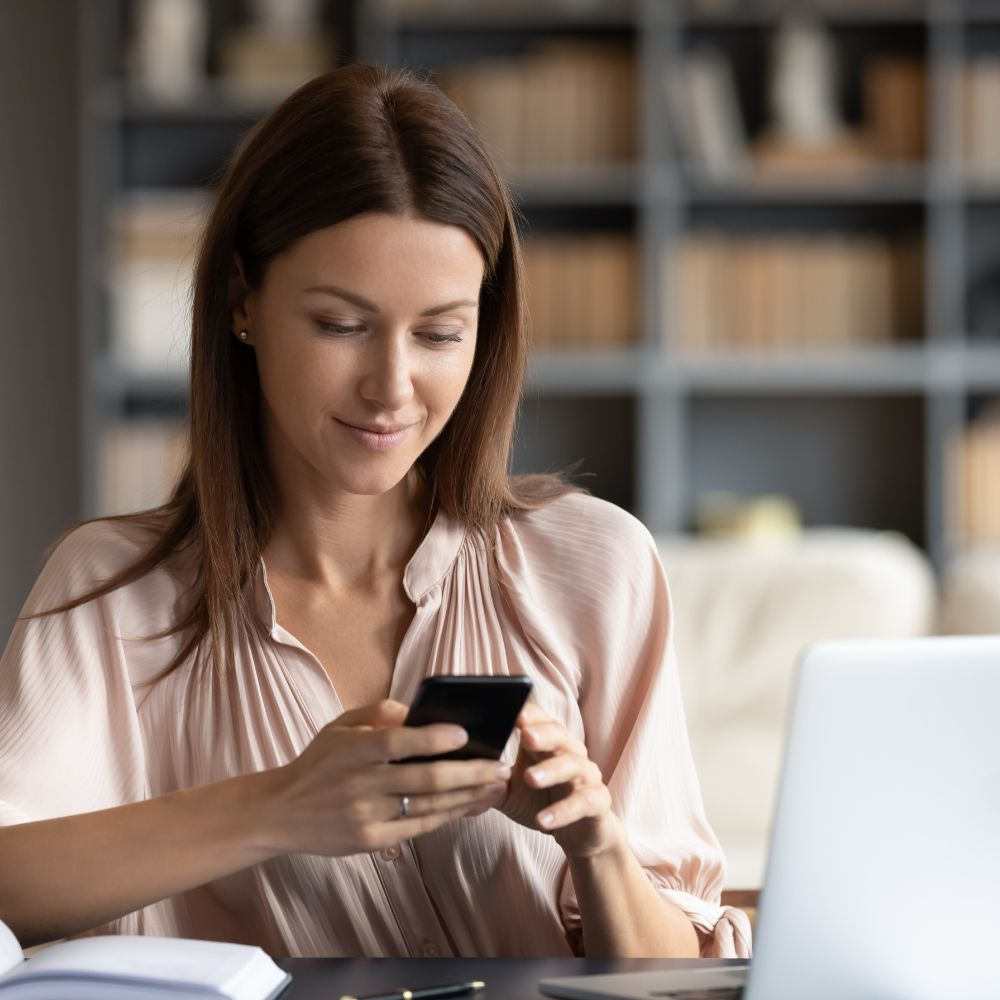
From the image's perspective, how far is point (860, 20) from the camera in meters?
3.89

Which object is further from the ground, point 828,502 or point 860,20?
point 860,20

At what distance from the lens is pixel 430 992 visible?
1.04 metres

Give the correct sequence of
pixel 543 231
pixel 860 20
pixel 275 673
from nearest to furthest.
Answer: pixel 275 673 → pixel 860 20 → pixel 543 231

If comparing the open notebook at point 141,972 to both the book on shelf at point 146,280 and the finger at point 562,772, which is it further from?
the book on shelf at point 146,280

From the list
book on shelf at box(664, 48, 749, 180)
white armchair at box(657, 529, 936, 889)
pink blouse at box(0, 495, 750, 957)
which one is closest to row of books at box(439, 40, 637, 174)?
book on shelf at box(664, 48, 749, 180)

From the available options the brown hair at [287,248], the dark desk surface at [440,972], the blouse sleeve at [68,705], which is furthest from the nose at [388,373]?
the dark desk surface at [440,972]

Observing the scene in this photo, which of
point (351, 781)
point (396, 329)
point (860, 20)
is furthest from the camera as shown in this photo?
point (860, 20)

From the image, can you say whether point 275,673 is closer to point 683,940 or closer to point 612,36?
point 683,940

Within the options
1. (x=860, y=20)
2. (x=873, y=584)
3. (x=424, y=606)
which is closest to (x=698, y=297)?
(x=860, y=20)

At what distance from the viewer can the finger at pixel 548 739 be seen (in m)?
1.14

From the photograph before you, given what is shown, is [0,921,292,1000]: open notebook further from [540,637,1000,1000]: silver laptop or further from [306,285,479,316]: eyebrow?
[306,285,479,316]: eyebrow

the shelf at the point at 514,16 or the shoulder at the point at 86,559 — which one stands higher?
the shelf at the point at 514,16

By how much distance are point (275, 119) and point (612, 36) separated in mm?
2862

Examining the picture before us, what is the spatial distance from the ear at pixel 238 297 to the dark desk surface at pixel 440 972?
586 mm
